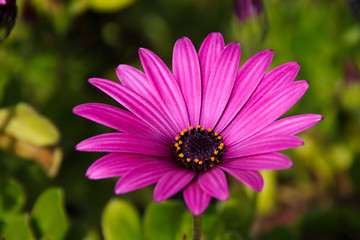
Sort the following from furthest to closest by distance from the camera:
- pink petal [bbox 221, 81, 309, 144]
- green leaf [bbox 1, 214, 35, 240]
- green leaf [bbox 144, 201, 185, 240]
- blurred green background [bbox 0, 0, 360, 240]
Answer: blurred green background [bbox 0, 0, 360, 240]
green leaf [bbox 144, 201, 185, 240]
green leaf [bbox 1, 214, 35, 240]
pink petal [bbox 221, 81, 309, 144]

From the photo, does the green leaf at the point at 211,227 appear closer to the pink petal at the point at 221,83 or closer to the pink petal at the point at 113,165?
the pink petal at the point at 221,83

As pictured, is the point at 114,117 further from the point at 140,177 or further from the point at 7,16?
the point at 7,16

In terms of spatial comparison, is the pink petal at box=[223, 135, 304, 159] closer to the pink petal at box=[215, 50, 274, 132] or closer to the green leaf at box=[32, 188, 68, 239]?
the pink petal at box=[215, 50, 274, 132]

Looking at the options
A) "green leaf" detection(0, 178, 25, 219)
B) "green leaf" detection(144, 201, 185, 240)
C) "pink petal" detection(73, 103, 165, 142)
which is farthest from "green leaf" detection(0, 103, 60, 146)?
"pink petal" detection(73, 103, 165, 142)

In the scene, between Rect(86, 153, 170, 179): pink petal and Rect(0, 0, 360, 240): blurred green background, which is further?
Rect(0, 0, 360, 240): blurred green background

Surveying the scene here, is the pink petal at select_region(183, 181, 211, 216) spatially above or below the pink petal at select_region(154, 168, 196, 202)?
below

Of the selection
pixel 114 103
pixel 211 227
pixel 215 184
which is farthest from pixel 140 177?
pixel 114 103
